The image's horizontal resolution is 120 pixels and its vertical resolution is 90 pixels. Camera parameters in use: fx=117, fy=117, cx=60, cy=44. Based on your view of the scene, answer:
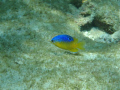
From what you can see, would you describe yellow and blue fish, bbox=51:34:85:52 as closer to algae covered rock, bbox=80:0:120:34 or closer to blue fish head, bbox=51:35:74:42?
blue fish head, bbox=51:35:74:42

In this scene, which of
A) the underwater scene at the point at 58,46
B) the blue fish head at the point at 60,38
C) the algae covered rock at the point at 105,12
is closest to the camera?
the underwater scene at the point at 58,46

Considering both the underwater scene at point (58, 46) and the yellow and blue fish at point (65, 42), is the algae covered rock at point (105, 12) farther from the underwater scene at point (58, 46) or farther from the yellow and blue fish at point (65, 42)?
the yellow and blue fish at point (65, 42)

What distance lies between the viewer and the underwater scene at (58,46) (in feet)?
7.82

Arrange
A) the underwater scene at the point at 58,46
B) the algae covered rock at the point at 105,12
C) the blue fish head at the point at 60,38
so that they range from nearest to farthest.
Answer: the underwater scene at the point at 58,46 → the blue fish head at the point at 60,38 → the algae covered rock at the point at 105,12

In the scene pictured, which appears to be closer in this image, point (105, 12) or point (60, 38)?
point (60, 38)

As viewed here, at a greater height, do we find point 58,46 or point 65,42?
point 65,42

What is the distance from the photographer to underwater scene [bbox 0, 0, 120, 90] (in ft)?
7.82

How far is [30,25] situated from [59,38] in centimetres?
168

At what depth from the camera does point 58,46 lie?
2725mm

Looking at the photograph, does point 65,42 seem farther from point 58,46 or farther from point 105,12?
point 105,12

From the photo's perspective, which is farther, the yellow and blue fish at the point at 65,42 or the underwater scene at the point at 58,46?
the yellow and blue fish at the point at 65,42

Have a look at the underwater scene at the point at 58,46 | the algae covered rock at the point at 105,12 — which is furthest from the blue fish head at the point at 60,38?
the algae covered rock at the point at 105,12

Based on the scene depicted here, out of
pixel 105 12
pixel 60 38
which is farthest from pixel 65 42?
pixel 105 12

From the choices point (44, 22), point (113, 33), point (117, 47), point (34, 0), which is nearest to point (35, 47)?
point (44, 22)
